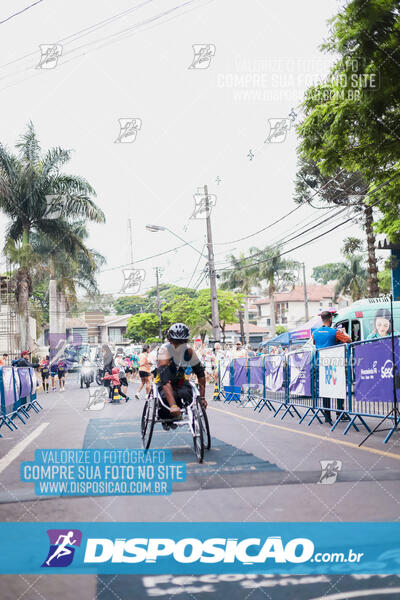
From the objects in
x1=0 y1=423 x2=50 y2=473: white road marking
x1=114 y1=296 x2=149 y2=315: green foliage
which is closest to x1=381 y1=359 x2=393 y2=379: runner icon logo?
x1=0 y1=423 x2=50 y2=473: white road marking

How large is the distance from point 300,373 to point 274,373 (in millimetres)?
2329

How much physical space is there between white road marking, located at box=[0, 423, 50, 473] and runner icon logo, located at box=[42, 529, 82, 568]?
333 centimetres

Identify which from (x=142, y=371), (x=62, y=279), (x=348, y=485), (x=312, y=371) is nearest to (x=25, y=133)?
(x=62, y=279)

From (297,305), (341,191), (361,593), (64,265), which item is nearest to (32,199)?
(64,265)

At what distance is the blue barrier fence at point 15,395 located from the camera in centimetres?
1346

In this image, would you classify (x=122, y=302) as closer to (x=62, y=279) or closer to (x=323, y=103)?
(x=62, y=279)

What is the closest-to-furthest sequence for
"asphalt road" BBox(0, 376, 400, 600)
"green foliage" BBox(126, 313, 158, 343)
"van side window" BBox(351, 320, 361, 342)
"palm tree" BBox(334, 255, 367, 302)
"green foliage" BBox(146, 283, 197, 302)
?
"asphalt road" BBox(0, 376, 400, 600) < "van side window" BBox(351, 320, 361, 342) < "palm tree" BBox(334, 255, 367, 302) < "green foliage" BBox(126, 313, 158, 343) < "green foliage" BBox(146, 283, 197, 302)

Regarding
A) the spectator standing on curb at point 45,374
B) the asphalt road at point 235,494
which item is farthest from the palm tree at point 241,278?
the asphalt road at point 235,494

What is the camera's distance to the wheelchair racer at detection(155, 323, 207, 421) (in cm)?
807

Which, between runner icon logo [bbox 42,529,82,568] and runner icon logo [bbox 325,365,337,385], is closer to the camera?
runner icon logo [bbox 42,529,82,568]

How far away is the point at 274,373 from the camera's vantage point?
53.1 ft

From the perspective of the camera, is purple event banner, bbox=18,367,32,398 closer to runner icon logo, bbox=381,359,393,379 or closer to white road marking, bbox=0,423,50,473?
white road marking, bbox=0,423,50,473

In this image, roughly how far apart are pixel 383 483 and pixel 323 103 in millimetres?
10112

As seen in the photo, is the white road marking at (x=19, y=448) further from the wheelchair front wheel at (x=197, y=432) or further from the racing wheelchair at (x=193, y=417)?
the wheelchair front wheel at (x=197, y=432)
